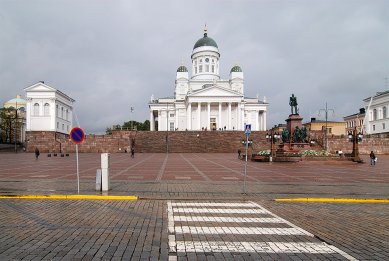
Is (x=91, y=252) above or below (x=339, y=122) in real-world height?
below

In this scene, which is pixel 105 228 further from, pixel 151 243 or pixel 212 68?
pixel 212 68

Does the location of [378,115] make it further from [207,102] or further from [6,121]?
[6,121]

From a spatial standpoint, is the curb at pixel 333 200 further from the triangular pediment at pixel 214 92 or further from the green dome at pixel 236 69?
the green dome at pixel 236 69

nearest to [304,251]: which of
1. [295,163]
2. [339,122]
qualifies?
[295,163]

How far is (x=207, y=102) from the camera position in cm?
8862

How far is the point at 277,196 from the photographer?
1186 centimetres

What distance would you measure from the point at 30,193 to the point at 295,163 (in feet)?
78.5

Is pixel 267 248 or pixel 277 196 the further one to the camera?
pixel 277 196

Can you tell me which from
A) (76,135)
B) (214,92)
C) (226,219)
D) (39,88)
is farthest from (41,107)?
(226,219)

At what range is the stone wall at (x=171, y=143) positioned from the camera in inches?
2264

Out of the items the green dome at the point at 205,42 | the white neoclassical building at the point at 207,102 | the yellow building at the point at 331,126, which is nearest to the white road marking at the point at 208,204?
the white neoclassical building at the point at 207,102

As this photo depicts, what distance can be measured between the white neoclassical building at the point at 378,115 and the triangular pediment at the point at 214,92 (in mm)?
36466

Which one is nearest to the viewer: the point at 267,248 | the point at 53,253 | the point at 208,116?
the point at 53,253

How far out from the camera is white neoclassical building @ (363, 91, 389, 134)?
267 ft
